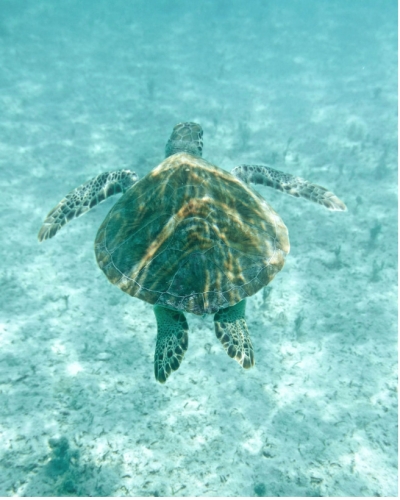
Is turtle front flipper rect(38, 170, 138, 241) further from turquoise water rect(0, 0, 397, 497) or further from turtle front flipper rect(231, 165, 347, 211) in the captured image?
turquoise water rect(0, 0, 397, 497)

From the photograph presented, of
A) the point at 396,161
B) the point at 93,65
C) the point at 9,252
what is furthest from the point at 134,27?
the point at 9,252

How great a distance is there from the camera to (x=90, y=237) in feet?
28.1

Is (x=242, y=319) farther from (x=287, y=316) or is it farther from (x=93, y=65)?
(x=93, y=65)

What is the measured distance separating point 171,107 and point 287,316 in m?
10.8

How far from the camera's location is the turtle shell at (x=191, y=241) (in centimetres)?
343

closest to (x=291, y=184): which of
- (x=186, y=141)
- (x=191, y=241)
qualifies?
(x=186, y=141)

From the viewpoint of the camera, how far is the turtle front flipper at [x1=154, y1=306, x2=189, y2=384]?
3.68 m

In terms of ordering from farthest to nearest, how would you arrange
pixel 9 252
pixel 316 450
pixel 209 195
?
pixel 9 252 < pixel 316 450 < pixel 209 195

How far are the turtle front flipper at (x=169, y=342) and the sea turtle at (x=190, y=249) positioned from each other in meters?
0.01

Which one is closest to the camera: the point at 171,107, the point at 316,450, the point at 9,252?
the point at 316,450

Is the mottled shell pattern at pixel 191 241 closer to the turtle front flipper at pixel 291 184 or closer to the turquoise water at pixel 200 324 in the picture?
the turtle front flipper at pixel 291 184

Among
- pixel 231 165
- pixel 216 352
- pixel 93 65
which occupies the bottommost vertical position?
pixel 216 352

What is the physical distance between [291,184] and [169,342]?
317cm

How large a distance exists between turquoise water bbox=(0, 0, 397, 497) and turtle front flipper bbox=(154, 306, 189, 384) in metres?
2.32
